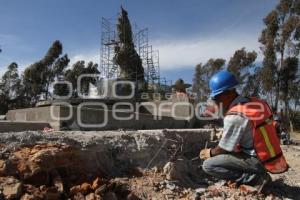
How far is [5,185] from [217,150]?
104 inches

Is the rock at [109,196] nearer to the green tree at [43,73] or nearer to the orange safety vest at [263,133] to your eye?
the orange safety vest at [263,133]

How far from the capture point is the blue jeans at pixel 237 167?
5.17 meters

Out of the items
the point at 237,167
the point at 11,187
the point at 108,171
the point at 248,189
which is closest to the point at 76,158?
the point at 108,171

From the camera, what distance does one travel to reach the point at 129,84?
23453 mm

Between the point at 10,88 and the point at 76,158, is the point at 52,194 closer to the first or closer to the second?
the point at 76,158

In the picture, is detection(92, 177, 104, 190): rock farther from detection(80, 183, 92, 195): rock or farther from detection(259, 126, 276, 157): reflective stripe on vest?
detection(259, 126, 276, 157): reflective stripe on vest

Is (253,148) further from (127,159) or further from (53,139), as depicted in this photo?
(53,139)

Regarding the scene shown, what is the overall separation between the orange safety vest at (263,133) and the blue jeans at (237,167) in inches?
9.5

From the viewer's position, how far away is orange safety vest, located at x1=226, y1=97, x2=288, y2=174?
4.73 m

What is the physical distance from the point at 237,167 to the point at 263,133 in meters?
0.72

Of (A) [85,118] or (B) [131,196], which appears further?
(A) [85,118]

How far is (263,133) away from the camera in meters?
4.75

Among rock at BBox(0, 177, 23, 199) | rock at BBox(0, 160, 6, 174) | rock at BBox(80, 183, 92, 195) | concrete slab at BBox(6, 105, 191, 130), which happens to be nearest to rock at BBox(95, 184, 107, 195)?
rock at BBox(80, 183, 92, 195)

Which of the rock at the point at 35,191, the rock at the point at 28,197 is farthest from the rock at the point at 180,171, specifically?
the rock at the point at 28,197
